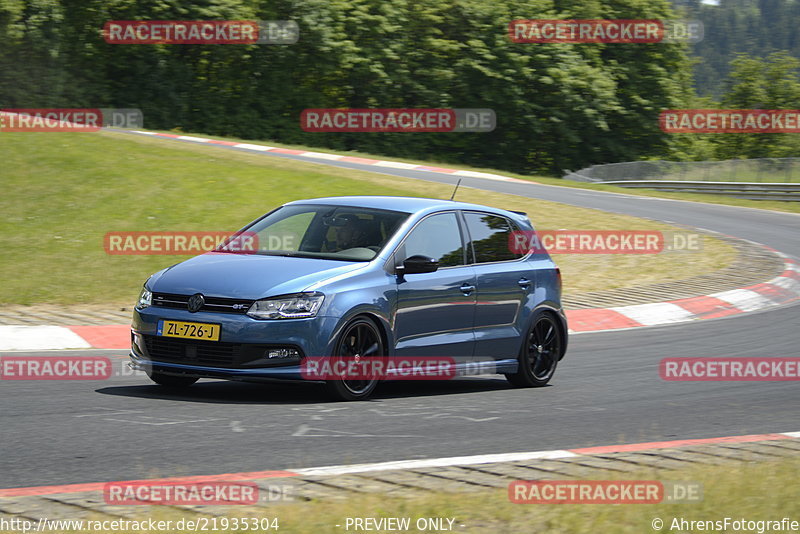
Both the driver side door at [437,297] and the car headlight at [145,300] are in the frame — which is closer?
the car headlight at [145,300]

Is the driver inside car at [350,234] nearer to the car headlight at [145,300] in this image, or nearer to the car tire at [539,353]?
the car headlight at [145,300]

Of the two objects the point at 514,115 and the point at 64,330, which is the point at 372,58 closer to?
the point at 514,115

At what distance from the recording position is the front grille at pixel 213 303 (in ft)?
26.1

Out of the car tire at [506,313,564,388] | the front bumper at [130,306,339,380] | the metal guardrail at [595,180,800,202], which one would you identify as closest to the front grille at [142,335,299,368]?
the front bumper at [130,306,339,380]

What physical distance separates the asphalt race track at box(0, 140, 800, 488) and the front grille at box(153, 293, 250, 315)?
707 mm

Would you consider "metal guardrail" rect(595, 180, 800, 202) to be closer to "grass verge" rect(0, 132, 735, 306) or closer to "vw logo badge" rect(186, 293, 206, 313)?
"grass verge" rect(0, 132, 735, 306)

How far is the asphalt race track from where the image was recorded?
6.28 metres

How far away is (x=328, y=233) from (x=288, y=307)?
123cm

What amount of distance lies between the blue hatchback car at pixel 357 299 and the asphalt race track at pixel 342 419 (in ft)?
1.08

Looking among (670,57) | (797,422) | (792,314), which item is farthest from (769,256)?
(670,57)

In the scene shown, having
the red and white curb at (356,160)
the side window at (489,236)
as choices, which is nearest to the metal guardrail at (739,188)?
the red and white curb at (356,160)

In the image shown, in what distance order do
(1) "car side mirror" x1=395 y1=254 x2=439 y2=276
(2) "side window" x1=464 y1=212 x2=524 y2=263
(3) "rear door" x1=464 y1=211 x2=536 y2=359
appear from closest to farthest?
1. (1) "car side mirror" x1=395 y1=254 x2=439 y2=276
2. (3) "rear door" x1=464 y1=211 x2=536 y2=359
3. (2) "side window" x1=464 y1=212 x2=524 y2=263

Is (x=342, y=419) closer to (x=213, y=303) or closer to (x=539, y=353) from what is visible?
(x=213, y=303)

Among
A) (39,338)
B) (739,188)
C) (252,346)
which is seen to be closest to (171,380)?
(252,346)
